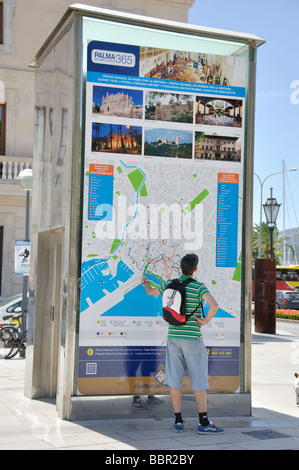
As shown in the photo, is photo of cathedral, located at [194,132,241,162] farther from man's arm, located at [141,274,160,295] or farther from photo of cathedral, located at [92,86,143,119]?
man's arm, located at [141,274,160,295]

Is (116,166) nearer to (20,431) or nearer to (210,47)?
(210,47)

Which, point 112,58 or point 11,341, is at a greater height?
point 112,58

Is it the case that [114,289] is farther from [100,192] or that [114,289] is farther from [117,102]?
[117,102]

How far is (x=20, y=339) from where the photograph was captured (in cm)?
1498

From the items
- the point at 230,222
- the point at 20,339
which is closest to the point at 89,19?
the point at 230,222

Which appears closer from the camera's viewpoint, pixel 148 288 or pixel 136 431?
pixel 136 431

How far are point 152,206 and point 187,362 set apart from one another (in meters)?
1.90

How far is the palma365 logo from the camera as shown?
773 centimetres

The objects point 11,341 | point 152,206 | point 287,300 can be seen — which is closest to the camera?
point 152,206

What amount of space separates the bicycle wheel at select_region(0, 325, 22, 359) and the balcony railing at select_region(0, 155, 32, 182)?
1136 centimetres

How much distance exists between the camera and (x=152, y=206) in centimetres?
796

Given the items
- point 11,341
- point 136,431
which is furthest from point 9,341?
point 136,431

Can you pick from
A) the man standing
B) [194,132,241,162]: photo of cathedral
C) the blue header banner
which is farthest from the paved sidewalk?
the blue header banner

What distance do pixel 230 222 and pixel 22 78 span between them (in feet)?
66.8
